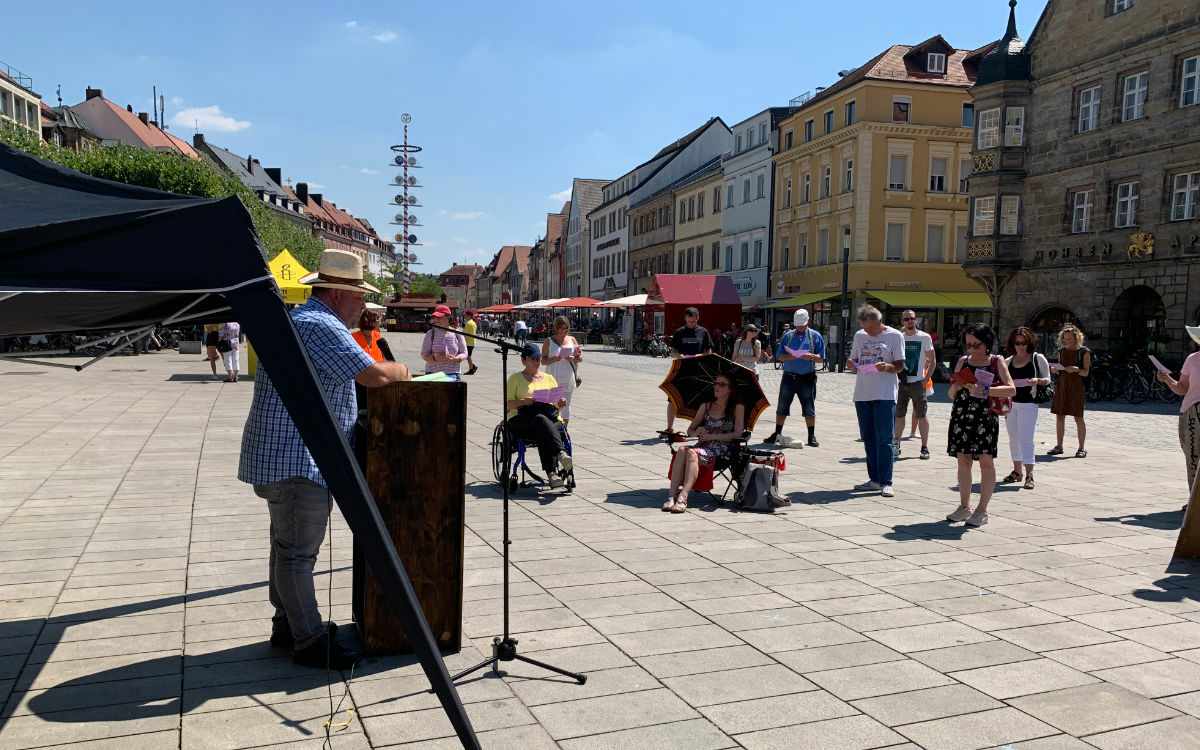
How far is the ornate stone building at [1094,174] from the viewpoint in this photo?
23.9 meters

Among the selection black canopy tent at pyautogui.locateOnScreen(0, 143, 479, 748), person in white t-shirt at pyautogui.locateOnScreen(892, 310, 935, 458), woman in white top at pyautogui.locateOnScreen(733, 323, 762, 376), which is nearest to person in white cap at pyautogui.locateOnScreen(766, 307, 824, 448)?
woman in white top at pyautogui.locateOnScreen(733, 323, 762, 376)

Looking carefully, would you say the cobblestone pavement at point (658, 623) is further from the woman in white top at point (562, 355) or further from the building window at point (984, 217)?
the building window at point (984, 217)

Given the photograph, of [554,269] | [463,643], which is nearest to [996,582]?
[463,643]

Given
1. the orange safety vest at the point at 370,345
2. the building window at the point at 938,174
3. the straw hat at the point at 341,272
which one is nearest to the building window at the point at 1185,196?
the building window at the point at 938,174

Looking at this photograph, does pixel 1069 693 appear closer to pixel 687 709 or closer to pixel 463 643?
pixel 687 709

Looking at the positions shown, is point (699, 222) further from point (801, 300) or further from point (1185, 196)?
point (1185, 196)

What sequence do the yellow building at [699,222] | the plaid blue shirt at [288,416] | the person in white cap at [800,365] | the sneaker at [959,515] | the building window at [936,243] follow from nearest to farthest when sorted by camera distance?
the plaid blue shirt at [288,416] < the sneaker at [959,515] < the person in white cap at [800,365] < the building window at [936,243] < the yellow building at [699,222]

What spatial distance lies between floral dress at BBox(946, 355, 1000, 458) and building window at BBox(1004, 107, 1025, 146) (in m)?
25.8

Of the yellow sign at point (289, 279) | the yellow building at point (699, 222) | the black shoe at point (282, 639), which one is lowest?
the black shoe at point (282, 639)

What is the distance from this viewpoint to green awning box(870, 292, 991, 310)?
3847cm

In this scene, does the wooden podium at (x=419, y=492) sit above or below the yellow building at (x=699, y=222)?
below

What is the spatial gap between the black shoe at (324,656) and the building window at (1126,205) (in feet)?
90.1

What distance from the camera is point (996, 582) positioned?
5684 mm

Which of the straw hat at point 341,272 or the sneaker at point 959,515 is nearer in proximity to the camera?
the straw hat at point 341,272
